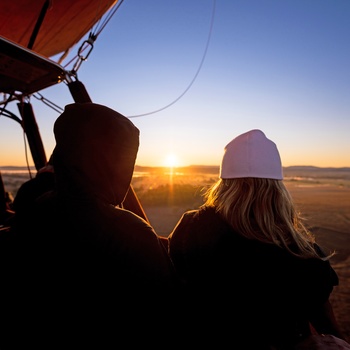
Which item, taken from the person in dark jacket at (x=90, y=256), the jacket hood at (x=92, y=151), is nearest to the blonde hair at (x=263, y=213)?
the person in dark jacket at (x=90, y=256)

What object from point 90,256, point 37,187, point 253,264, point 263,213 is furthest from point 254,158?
point 37,187

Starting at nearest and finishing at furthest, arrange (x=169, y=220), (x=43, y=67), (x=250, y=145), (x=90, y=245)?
(x=90, y=245) → (x=250, y=145) → (x=43, y=67) → (x=169, y=220)

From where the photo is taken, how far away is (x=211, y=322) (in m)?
1.79

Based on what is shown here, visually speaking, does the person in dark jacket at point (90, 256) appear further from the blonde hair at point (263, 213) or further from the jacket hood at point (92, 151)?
the blonde hair at point (263, 213)

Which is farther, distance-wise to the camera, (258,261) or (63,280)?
(258,261)

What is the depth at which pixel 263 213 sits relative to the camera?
71.1 inches

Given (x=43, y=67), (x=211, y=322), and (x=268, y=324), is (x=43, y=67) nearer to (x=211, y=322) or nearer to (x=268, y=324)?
(x=211, y=322)

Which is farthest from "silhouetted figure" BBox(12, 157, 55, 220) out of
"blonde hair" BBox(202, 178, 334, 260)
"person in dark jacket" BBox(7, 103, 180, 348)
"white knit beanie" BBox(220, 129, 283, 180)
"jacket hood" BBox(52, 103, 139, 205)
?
"white knit beanie" BBox(220, 129, 283, 180)

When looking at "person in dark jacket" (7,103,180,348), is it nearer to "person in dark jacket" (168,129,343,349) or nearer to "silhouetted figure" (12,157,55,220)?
"person in dark jacket" (168,129,343,349)

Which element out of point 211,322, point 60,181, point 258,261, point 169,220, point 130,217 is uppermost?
point 60,181

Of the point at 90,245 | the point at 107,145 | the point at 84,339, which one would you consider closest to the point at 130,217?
the point at 90,245

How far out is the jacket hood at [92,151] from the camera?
135cm

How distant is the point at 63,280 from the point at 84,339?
31 cm

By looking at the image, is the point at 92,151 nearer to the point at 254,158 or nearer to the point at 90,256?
the point at 90,256
